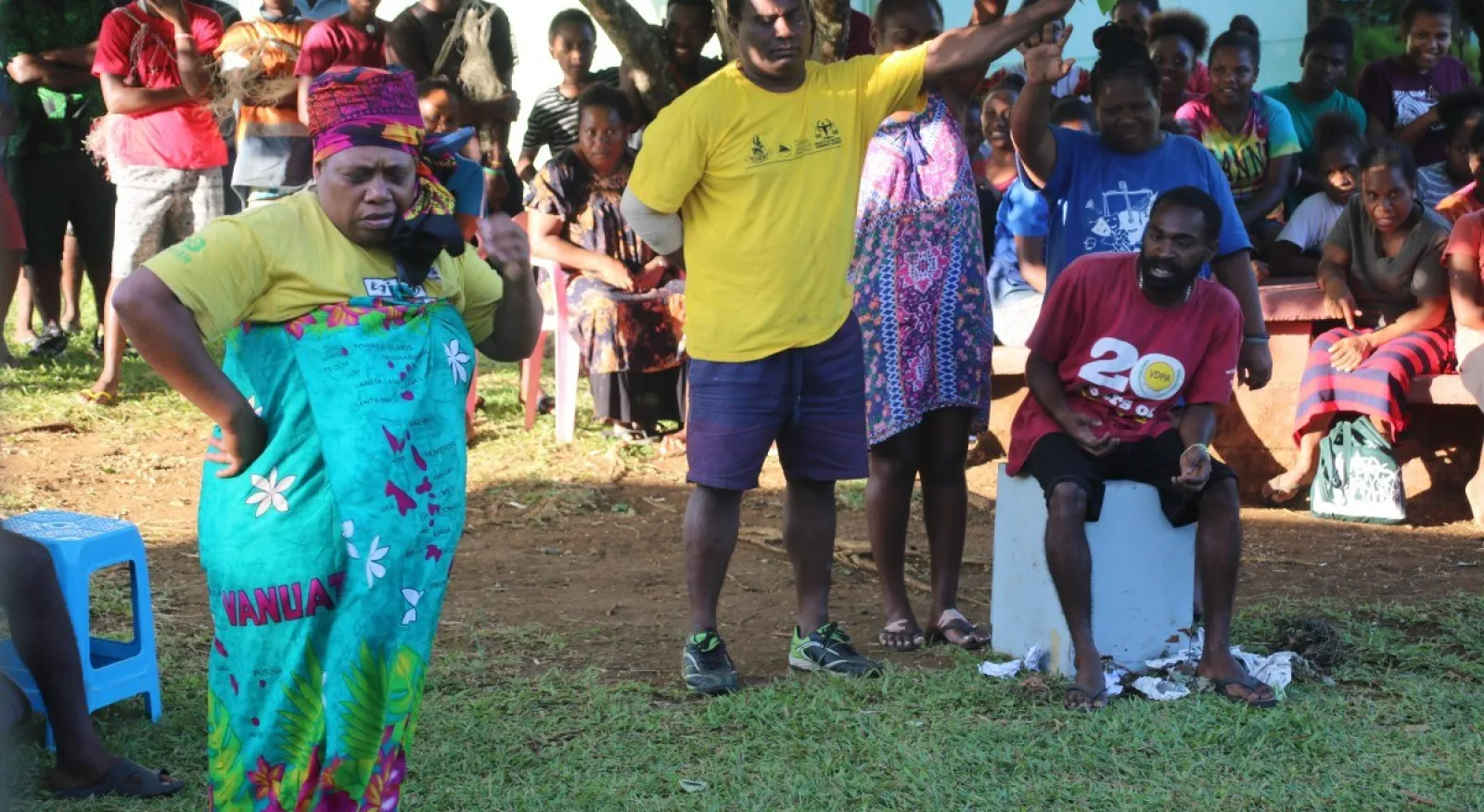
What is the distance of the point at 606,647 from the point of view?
16.4 ft

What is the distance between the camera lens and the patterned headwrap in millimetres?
2938

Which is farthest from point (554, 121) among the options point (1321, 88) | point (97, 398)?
point (1321, 88)

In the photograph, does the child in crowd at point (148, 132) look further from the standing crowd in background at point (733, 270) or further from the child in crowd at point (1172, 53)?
the child in crowd at point (1172, 53)

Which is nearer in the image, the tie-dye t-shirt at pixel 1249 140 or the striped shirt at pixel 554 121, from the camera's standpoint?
the tie-dye t-shirt at pixel 1249 140

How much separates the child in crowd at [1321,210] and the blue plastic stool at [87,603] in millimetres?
5775

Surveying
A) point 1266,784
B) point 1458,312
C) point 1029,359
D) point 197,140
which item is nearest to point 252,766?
point 1266,784

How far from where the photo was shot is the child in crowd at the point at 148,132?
852 cm

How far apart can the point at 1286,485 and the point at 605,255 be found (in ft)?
11.2

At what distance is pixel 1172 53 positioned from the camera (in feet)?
26.5

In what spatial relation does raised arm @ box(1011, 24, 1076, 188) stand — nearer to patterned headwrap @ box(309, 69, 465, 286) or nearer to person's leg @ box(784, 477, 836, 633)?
person's leg @ box(784, 477, 836, 633)

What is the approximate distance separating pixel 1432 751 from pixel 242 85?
21.1 feet

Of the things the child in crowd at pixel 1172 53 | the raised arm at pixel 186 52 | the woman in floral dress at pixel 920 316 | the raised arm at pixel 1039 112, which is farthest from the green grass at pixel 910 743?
the raised arm at pixel 186 52

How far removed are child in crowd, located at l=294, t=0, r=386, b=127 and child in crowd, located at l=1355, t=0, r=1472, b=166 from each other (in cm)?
533

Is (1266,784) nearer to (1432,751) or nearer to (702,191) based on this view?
(1432,751)
